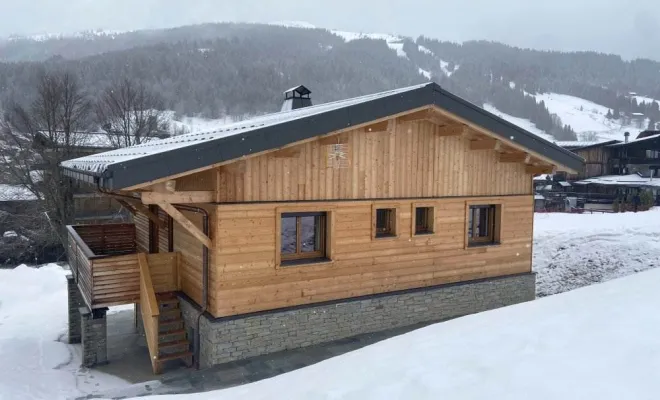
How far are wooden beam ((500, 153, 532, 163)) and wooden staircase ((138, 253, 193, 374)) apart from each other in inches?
306

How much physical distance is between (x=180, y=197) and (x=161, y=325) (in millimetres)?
3027

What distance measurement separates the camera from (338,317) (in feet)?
32.2

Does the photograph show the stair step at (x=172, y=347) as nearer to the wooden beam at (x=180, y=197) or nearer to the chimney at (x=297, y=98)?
the wooden beam at (x=180, y=197)

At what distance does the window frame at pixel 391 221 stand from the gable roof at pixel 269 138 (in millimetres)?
1882

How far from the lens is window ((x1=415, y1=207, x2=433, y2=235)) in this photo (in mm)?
10992

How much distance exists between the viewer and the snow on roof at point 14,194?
91.0ft

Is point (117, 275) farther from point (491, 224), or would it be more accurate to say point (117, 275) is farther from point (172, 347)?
point (491, 224)

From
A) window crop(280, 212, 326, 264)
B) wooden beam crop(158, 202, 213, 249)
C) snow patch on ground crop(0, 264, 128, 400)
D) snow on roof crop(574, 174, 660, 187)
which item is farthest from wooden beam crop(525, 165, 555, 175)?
snow on roof crop(574, 174, 660, 187)

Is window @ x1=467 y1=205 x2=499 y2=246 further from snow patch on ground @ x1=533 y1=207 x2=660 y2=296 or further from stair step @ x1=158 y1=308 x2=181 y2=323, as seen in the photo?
stair step @ x1=158 y1=308 x2=181 y2=323

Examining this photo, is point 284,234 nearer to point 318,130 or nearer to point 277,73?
point 318,130

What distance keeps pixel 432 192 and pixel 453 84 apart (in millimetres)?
112483

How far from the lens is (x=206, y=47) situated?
10175cm

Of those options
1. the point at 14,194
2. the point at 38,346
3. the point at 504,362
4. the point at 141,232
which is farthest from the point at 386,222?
the point at 14,194

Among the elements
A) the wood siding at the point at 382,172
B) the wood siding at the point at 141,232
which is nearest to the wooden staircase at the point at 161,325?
the wood siding at the point at 382,172
